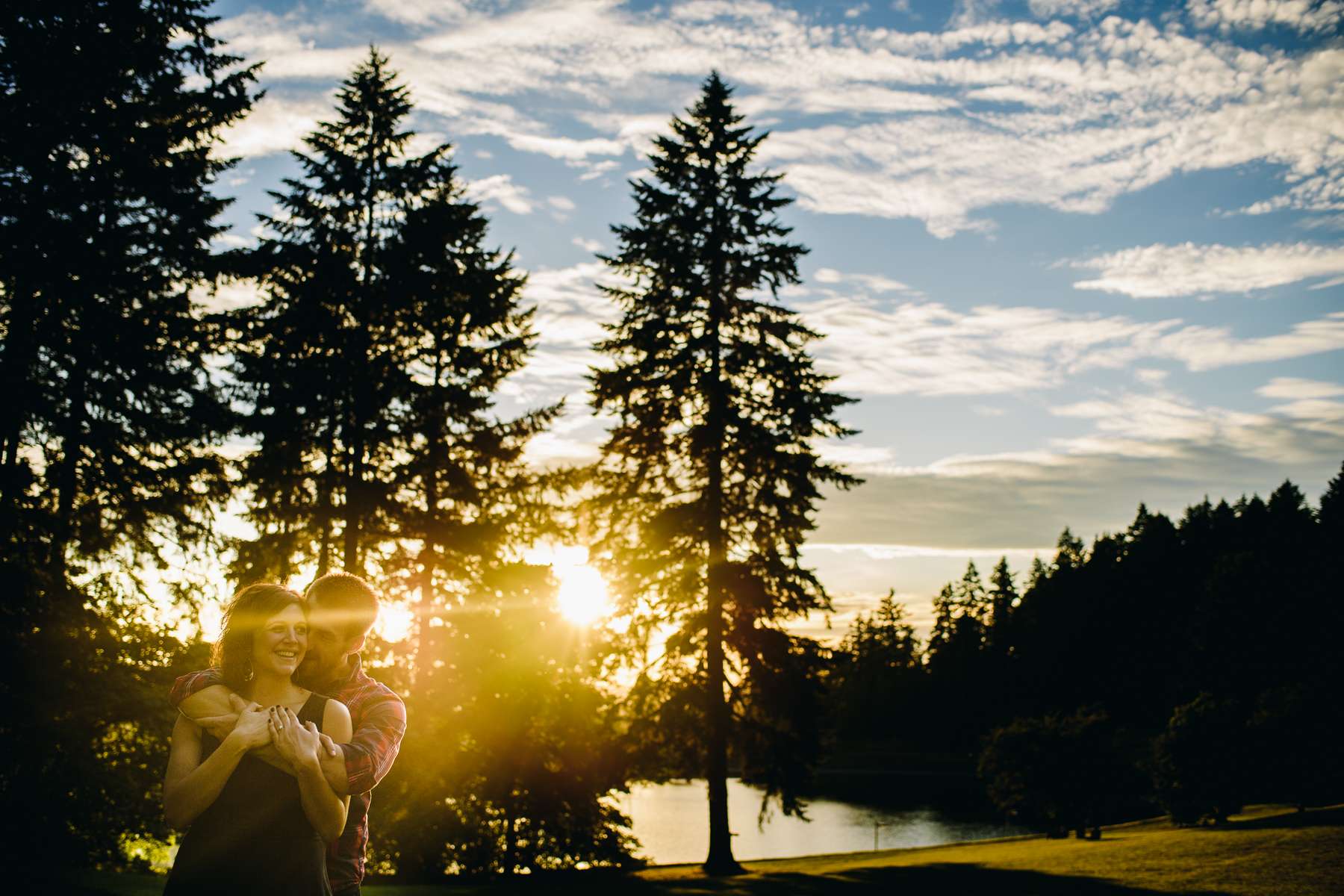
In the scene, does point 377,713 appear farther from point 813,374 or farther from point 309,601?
point 813,374

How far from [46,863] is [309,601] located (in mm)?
18613

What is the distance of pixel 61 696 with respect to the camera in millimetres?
11555

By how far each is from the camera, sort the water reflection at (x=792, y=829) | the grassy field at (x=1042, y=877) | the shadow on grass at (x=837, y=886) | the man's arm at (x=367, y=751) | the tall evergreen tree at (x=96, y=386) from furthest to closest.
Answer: the water reflection at (x=792, y=829), the shadow on grass at (x=837, y=886), the grassy field at (x=1042, y=877), the tall evergreen tree at (x=96, y=386), the man's arm at (x=367, y=751)

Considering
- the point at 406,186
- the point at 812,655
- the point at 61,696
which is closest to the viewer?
the point at 61,696

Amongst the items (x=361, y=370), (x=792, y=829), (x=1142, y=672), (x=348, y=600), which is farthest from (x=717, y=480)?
(x=1142, y=672)

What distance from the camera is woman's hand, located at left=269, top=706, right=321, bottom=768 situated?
2.79m

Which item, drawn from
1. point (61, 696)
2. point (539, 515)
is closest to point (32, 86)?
point (61, 696)

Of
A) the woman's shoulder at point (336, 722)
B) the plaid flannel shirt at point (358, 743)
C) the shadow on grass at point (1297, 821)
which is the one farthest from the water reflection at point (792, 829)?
the woman's shoulder at point (336, 722)

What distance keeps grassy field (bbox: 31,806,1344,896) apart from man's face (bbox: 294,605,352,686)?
473 inches

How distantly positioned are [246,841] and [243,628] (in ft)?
2.36

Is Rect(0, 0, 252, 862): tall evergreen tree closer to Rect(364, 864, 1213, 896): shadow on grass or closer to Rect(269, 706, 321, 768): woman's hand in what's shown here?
Rect(364, 864, 1213, 896): shadow on grass

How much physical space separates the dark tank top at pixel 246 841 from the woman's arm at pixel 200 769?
4cm

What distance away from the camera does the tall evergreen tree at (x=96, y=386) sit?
1169 centimetres

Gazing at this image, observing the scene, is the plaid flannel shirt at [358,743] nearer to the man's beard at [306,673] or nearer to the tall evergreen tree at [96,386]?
the man's beard at [306,673]
